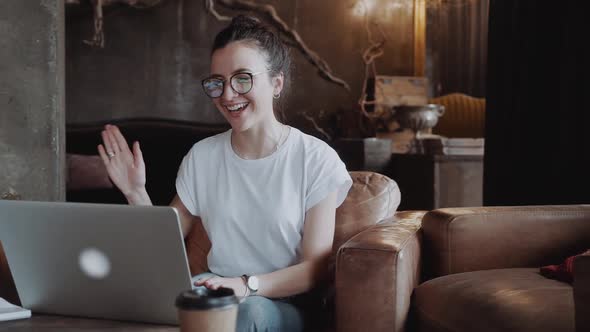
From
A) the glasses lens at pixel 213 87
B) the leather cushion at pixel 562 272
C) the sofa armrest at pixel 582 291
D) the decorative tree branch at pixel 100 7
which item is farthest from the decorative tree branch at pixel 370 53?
the sofa armrest at pixel 582 291

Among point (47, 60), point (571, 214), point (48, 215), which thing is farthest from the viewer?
point (47, 60)

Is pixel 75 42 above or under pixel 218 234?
above

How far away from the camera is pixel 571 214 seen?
6.92 ft

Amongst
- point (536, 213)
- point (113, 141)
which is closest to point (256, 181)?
point (113, 141)

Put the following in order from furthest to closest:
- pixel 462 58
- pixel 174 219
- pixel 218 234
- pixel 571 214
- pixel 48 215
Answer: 1. pixel 462 58
2. pixel 571 214
3. pixel 218 234
4. pixel 48 215
5. pixel 174 219

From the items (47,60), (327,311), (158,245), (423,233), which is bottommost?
(327,311)

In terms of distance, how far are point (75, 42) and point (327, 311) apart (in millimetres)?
3992

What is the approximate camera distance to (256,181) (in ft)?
5.83

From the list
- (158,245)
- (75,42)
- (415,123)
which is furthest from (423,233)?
(75,42)

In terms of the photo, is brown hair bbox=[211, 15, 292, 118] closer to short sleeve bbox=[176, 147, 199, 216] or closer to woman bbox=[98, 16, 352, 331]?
woman bbox=[98, 16, 352, 331]

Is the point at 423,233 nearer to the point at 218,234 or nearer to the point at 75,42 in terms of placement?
the point at 218,234

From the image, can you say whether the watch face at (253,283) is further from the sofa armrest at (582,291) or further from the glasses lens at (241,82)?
the sofa armrest at (582,291)

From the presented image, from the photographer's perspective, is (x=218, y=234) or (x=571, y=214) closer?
(x=218, y=234)

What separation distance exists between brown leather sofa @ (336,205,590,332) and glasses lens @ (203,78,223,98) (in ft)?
1.67
